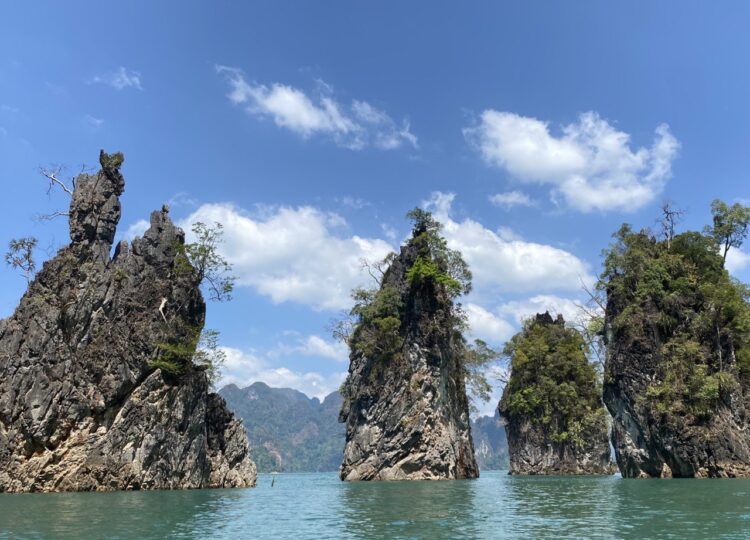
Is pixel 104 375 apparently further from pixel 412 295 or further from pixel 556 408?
pixel 556 408

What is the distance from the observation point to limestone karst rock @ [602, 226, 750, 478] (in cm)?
4909

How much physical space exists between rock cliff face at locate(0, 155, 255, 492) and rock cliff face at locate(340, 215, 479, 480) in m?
15.5

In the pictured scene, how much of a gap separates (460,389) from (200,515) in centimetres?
4607

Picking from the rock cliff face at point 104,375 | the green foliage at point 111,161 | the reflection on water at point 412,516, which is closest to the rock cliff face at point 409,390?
the rock cliff face at point 104,375

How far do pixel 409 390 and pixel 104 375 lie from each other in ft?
96.7

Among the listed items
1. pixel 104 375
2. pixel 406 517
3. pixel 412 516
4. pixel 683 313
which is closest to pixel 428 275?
pixel 683 313

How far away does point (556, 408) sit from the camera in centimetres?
8344

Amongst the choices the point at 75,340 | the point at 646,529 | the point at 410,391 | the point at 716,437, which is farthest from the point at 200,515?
the point at 716,437

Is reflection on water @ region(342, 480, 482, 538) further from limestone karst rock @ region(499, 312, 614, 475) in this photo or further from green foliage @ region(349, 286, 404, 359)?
limestone karst rock @ region(499, 312, 614, 475)

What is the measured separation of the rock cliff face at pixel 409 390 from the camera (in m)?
60.1

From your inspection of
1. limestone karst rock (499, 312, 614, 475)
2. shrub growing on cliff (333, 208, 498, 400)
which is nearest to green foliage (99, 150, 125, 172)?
shrub growing on cliff (333, 208, 498, 400)

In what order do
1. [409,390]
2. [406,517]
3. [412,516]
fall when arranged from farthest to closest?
[409,390], [412,516], [406,517]

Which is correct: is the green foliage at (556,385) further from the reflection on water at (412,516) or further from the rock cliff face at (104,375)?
the reflection on water at (412,516)

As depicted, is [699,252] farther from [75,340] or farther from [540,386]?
[75,340]
